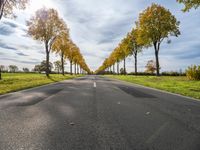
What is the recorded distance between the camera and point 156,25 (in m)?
34.7

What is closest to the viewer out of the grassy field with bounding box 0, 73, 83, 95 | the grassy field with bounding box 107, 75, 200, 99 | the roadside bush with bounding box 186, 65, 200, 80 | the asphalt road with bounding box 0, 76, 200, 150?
the asphalt road with bounding box 0, 76, 200, 150

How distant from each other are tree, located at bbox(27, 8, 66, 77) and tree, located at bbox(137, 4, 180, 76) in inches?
652

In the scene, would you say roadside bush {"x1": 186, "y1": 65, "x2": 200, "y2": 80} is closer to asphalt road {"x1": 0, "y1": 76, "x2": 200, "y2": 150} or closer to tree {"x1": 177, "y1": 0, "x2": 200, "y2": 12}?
tree {"x1": 177, "y1": 0, "x2": 200, "y2": 12}

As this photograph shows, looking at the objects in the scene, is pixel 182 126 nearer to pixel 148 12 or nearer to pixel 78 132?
pixel 78 132

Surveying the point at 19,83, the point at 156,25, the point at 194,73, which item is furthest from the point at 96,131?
the point at 156,25

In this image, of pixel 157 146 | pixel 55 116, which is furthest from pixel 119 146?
pixel 55 116

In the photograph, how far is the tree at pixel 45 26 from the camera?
34938 millimetres

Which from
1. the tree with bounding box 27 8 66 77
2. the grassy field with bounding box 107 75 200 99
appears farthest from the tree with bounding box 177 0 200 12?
the tree with bounding box 27 8 66 77

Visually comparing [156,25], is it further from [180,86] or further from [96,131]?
[96,131]

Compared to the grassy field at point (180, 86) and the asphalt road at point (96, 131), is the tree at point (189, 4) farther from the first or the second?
the asphalt road at point (96, 131)

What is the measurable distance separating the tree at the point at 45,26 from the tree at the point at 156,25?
16.6m

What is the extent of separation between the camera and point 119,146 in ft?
10.5

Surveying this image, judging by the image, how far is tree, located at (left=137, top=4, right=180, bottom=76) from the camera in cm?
3389

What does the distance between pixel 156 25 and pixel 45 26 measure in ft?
67.8
